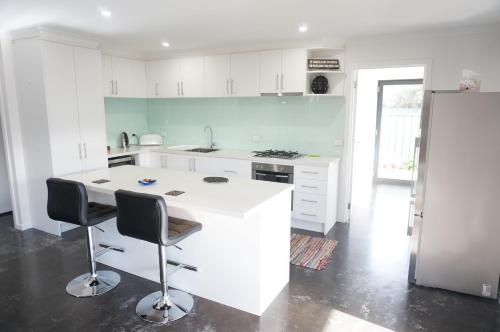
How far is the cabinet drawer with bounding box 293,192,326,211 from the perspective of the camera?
413cm

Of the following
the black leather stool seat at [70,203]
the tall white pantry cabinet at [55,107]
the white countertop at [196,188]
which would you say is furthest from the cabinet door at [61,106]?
the black leather stool seat at [70,203]

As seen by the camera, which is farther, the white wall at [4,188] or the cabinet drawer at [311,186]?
the white wall at [4,188]

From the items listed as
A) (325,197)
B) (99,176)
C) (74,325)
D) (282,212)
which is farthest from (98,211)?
(325,197)

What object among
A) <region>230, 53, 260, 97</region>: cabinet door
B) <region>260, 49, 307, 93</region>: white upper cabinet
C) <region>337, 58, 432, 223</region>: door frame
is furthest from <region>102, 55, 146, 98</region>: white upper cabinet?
<region>337, 58, 432, 223</region>: door frame

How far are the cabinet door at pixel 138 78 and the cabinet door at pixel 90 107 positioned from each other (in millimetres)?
989

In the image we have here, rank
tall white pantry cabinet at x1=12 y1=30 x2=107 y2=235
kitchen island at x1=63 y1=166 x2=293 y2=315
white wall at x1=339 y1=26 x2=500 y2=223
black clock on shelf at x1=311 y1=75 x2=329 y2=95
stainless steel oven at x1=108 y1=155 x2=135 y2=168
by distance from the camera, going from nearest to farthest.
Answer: kitchen island at x1=63 y1=166 x2=293 y2=315 < white wall at x1=339 y1=26 x2=500 y2=223 < tall white pantry cabinet at x1=12 y1=30 x2=107 y2=235 < black clock on shelf at x1=311 y1=75 x2=329 y2=95 < stainless steel oven at x1=108 y1=155 x2=135 y2=168

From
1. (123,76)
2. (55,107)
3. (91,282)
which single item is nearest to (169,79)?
(123,76)

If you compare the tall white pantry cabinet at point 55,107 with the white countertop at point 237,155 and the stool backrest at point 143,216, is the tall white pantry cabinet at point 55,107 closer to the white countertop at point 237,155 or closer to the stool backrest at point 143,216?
the white countertop at point 237,155

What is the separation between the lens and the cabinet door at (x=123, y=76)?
4.98m

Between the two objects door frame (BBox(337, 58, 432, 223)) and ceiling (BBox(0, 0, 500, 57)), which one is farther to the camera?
door frame (BBox(337, 58, 432, 223))

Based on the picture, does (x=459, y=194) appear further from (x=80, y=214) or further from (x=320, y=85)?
(x=80, y=214)

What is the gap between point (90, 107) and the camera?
423cm

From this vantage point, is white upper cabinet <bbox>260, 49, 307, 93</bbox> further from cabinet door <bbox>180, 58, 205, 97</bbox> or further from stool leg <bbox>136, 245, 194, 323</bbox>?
stool leg <bbox>136, 245, 194, 323</bbox>

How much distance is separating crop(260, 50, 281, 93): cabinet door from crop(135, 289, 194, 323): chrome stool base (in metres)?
2.84
